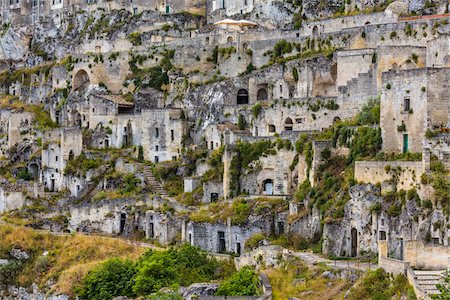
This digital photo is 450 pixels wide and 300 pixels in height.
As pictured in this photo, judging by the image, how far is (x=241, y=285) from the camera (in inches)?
2432

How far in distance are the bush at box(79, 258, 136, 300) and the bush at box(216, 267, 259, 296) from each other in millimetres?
8327

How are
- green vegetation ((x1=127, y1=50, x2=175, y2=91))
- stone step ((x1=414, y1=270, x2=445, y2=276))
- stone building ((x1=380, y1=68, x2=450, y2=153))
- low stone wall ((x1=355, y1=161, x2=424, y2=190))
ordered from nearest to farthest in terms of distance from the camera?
stone step ((x1=414, y1=270, x2=445, y2=276))
low stone wall ((x1=355, y1=161, x2=424, y2=190))
stone building ((x1=380, y1=68, x2=450, y2=153))
green vegetation ((x1=127, y1=50, x2=175, y2=91))

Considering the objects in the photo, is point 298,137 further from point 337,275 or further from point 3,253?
point 3,253

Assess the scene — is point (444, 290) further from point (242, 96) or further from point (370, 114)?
point (242, 96)

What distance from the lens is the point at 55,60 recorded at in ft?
→ 358

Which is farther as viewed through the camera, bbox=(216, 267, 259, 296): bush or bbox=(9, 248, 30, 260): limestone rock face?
bbox=(9, 248, 30, 260): limestone rock face

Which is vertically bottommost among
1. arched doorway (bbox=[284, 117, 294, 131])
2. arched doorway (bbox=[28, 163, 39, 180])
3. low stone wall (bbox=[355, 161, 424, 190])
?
arched doorway (bbox=[28, 163, 39, 180])

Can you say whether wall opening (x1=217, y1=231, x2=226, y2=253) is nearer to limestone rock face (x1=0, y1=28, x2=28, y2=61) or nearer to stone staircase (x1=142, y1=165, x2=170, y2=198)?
stone staircase (x1=142, y1=165, x2=170, y2=198)

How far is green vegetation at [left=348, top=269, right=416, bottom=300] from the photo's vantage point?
52.0 m

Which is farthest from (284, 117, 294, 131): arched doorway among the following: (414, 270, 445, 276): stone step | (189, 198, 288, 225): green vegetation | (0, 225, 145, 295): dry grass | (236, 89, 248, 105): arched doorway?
(414, 270, 445, 276): stone step

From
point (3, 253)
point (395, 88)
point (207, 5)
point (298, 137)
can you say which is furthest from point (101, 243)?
point (207, 5)

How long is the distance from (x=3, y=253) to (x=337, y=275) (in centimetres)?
3306

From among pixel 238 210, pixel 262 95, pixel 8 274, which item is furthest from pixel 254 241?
pixel 8 274

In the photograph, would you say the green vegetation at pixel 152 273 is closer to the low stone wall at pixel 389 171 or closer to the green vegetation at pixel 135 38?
the low stone wall at pixel 389 171
